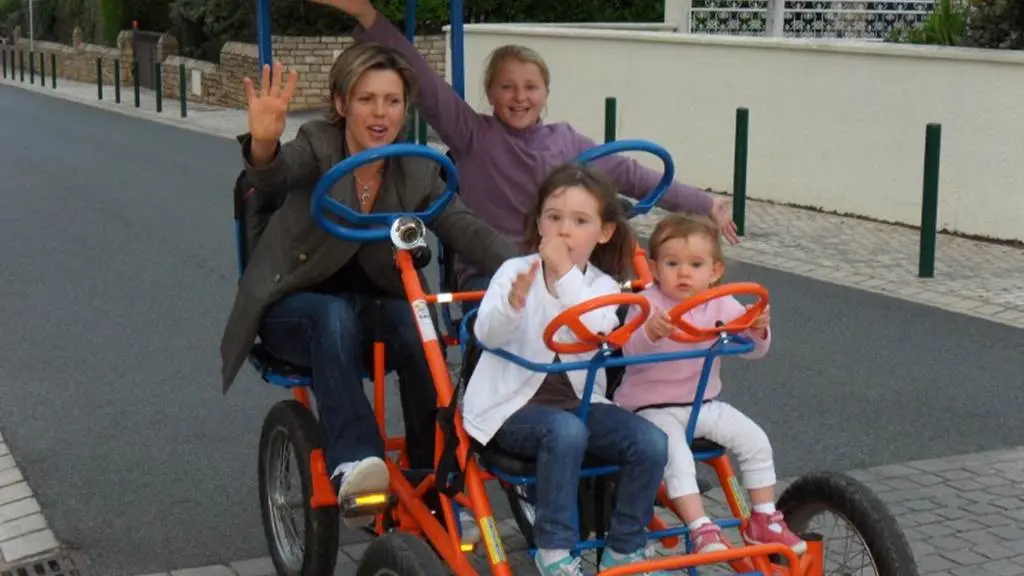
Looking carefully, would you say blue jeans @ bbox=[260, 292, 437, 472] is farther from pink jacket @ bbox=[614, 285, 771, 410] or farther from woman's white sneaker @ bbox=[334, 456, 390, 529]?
pink jacket @ bbox=[614, 285, 771, 410]

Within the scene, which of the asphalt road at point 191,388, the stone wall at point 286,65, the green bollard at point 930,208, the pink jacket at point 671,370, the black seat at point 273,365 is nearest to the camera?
the pink jacket at point 671,370

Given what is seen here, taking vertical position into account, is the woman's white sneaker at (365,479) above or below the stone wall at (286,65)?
below

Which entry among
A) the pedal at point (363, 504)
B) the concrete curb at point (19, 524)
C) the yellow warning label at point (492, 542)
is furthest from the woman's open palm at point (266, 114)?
the concrete curb at point (19, 524)

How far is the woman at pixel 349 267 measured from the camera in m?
4.45

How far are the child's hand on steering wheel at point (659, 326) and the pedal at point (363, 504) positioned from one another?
948 millimetres

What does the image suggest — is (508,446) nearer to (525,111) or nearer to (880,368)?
(525,111)

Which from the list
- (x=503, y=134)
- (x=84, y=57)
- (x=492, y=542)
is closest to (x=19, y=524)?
(x=503, y=134)

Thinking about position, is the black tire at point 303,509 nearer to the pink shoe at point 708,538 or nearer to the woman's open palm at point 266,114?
the woman's open palm at point 266,114

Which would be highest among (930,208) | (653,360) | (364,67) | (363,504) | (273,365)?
(364,67)

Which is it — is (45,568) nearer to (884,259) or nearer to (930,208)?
(930,208)

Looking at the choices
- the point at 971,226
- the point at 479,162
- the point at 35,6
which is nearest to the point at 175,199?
the point at 971,226

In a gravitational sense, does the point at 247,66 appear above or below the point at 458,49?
below

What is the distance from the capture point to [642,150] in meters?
4.46

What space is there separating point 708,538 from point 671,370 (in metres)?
0.45
